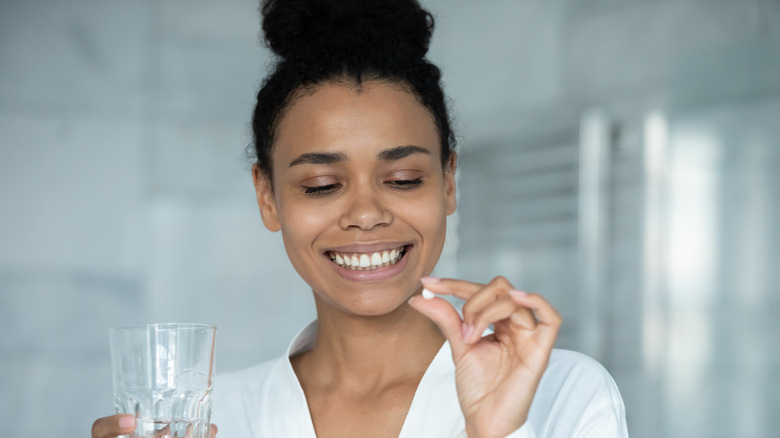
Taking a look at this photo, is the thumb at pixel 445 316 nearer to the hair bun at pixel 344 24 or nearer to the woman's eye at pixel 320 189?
the woman's eye at pixel 320 189

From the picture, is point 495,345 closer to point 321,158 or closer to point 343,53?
point 321,158

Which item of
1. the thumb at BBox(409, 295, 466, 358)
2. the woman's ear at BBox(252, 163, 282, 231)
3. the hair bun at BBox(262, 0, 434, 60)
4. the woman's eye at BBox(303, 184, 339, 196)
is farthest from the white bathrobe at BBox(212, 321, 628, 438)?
the hair bun at BBox(262, 0, 434, 60)

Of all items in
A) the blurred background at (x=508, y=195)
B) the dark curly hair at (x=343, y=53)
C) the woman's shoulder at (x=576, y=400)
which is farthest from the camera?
the blurred background at (x=508, y=195)

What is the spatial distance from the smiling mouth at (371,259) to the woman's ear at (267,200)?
10.1 inches

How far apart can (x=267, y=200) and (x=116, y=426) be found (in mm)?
609

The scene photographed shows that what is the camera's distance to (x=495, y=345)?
116 cm

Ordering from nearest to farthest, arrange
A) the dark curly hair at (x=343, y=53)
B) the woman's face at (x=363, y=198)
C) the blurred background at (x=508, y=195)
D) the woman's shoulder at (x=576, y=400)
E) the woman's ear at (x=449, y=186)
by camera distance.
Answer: the woman's shoulder at (x=576, y=400) < the woman's face at (x=363, y=198) < the dark curly hair at (x=343, y=53) < the woman's ear at (x=449, y=186) < the blurred background at (x=508, y=195)

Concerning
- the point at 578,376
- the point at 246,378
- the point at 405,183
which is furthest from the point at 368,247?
the point at 246,378

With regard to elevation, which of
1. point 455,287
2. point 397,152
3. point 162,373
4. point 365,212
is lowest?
point 162,373

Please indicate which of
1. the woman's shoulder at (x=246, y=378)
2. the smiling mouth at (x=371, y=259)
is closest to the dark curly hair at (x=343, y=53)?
the smiling mouth at (x=371, y=259)

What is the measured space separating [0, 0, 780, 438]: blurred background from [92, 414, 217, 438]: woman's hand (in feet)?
4.94

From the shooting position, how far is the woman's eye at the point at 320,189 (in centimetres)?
146

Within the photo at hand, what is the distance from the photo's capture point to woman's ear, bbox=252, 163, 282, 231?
168 cm

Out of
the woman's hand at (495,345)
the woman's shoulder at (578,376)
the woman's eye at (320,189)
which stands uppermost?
the woman's eye at (320,189)
